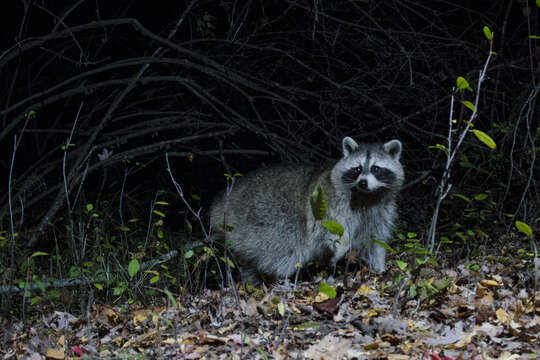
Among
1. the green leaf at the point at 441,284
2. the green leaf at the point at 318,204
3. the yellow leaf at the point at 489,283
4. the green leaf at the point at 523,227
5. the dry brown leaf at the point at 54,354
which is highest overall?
the green leaf at the point at 318,204

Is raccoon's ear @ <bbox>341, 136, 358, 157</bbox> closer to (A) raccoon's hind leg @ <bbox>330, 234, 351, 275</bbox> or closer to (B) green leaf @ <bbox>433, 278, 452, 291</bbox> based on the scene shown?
(A) raccoon's hind leg @ <bbox>330, 234, 351, 275</bbox>

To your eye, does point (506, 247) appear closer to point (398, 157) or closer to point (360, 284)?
point (398, 157)

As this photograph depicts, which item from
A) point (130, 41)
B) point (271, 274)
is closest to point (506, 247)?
point (271, 274)

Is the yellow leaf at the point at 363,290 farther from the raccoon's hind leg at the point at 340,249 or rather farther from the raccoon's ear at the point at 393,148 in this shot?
the raccoon's ear at the point at 393,148

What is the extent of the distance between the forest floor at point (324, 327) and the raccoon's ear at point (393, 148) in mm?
1136

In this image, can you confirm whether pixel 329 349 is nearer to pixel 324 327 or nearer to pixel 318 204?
pixel 324 327

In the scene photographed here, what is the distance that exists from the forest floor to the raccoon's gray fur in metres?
0.80

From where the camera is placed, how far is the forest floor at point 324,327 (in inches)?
102

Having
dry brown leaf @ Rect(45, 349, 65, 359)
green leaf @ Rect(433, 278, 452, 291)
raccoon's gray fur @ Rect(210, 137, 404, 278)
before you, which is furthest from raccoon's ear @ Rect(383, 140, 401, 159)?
dry brown leaf @ Rect(45, 349, 65, 359)

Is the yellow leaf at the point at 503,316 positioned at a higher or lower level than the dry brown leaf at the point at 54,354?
higher

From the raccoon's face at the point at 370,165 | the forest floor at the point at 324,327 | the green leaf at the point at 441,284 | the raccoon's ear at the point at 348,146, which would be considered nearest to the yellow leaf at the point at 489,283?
the forest floor at the point at 324,327

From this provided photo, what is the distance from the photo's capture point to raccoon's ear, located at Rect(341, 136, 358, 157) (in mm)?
4445

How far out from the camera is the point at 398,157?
452 cm

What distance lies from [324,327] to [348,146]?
6.33ft
